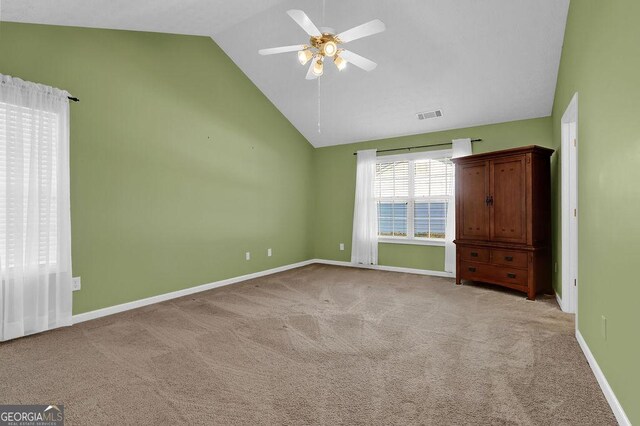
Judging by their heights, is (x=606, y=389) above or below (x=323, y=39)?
below

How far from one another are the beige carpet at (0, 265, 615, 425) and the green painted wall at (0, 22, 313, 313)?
1.98 ft

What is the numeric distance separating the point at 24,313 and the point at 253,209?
297cm

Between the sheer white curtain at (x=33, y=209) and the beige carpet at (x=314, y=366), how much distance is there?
0.27 meters

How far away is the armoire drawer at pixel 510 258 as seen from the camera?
13.1ft

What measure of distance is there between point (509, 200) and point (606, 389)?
2.68m

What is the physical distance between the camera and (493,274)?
14.1 feet

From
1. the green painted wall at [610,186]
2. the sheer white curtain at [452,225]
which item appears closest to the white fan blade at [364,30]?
the green painted wall at [610,186]

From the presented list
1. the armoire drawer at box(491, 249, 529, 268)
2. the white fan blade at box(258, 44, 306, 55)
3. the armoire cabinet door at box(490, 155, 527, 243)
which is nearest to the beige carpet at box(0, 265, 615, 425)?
the armoire drawer at box(491, 249, 529, 268)

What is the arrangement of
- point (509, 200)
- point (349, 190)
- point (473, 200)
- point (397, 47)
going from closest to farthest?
point (397, 47) → point (509, 200) → point (473, 200) → point (349, 190)

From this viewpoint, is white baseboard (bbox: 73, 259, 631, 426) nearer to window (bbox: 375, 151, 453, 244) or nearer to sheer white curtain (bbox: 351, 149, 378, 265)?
sheer white curtain (bbox: 351, 149, 378, 265)

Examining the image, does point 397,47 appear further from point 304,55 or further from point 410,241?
point 410,241

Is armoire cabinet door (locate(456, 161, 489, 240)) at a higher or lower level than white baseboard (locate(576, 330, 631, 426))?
higher

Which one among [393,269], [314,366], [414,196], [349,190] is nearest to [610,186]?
[314,366]

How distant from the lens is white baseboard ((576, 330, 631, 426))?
1587 millimetres
